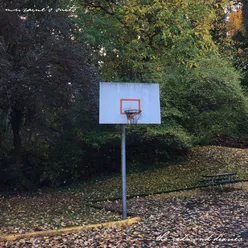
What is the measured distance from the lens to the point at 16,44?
10992 mm

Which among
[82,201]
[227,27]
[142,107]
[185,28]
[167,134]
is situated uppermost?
[227,27]

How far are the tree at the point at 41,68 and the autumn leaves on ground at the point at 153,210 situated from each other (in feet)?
9.69

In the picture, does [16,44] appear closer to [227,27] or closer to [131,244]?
[131,244]

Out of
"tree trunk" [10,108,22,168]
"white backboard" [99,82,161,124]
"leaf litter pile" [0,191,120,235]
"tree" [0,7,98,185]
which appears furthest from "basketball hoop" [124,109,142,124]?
"tree trunk" [10,108,22,168]

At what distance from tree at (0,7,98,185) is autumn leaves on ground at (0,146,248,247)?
2954mm

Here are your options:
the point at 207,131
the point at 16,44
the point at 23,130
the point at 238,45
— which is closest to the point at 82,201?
the point at 23,130

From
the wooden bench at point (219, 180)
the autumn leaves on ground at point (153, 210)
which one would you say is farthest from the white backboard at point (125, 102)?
the wooden bench at point (219, 180)

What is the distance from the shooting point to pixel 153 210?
9406 mm

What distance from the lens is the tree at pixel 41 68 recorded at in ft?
32.4

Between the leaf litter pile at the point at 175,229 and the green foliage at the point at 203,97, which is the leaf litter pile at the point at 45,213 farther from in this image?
the green foliage at the point at 203,97

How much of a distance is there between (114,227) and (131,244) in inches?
53.2

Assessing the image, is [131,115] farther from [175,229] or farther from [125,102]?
[175,229]

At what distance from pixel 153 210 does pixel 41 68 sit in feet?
16.4

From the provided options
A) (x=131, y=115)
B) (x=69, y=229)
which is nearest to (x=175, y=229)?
(x=69, y=229)
